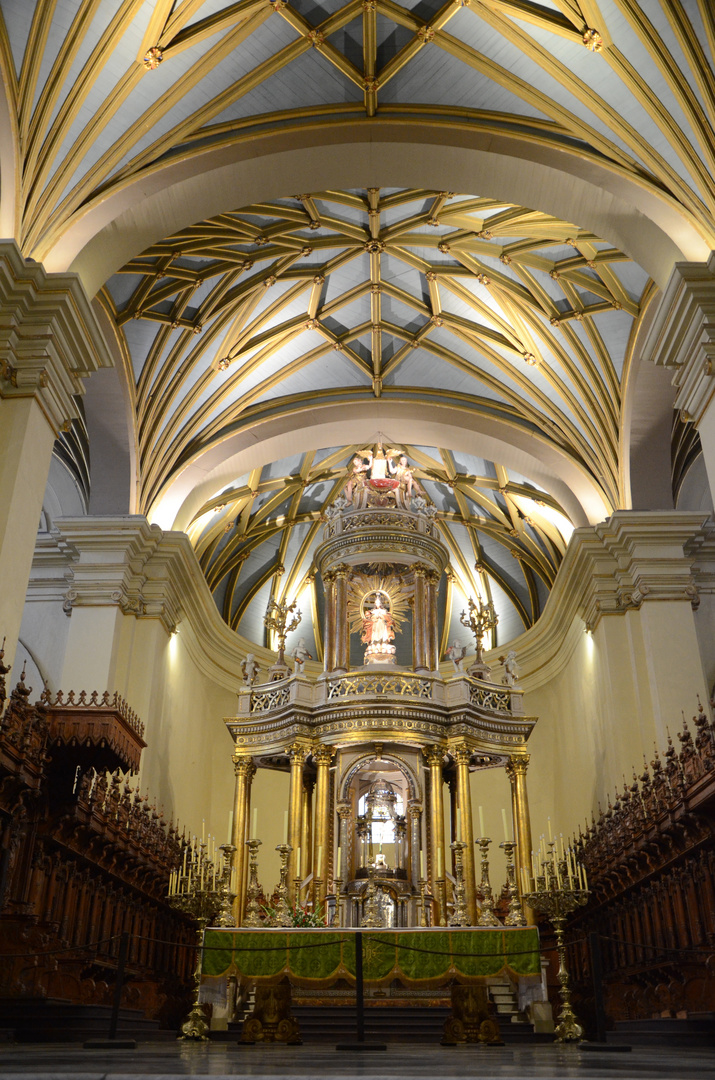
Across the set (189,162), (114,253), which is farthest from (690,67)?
(114,253)

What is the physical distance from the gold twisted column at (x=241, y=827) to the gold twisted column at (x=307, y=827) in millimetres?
911

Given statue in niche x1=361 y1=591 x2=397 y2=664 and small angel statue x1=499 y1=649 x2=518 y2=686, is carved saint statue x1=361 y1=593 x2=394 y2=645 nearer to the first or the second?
statue in niche x1=361 y1=591 x2=397 y2=664

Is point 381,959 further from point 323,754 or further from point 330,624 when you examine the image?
point 330,624

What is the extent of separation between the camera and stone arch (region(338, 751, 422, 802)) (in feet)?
49.4

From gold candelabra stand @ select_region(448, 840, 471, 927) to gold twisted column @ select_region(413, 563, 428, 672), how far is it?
10.8 ft

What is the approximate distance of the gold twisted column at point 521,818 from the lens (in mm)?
14453

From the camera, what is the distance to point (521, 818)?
48.9 feet

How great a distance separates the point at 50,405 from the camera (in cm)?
996

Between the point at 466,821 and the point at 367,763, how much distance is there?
71.8 inches

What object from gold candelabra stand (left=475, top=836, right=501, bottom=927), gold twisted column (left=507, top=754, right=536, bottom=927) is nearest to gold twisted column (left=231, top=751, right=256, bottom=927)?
Result: gold candelabra stand (left=475, top=836, right=501, bottom=927)

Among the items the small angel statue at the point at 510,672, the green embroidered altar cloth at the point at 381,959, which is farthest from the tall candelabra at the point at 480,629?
the green embroidered altar cloth at the point at 381,959

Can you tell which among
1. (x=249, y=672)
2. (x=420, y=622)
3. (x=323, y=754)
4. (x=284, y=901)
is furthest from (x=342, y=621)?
(x=284, y=901)

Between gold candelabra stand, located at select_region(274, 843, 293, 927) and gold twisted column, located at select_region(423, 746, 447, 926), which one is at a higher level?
gold twisted column, located at select_region(423, 746, 447, 926)

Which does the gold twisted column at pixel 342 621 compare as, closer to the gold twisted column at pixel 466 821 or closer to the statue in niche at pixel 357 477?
the statue in niche at pixel 357 477
